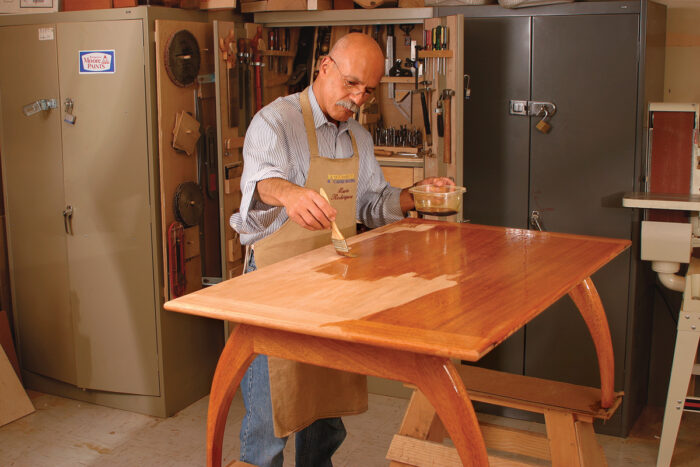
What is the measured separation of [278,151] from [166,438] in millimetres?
1896

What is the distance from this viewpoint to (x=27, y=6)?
13.1 feet

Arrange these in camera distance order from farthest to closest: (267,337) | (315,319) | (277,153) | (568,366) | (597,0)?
(568,366)
(597,0)
(277,153)
(267,337)
(315,319)

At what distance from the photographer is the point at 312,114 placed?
Result: 2611mm

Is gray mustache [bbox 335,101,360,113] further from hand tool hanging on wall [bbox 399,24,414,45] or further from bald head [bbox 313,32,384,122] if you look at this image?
hand tool hanging on wall [bbox 399,24,414,45]

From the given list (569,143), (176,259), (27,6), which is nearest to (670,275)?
(569,143)

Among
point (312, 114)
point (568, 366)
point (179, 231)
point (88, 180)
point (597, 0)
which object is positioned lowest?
point (568, 366)

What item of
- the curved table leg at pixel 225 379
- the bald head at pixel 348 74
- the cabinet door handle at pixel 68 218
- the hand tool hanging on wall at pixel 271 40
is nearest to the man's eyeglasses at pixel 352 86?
the bald head at pixel 348 74

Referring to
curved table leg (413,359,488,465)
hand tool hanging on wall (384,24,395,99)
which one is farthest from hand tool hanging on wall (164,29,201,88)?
curved table leg (413,359,488,465)

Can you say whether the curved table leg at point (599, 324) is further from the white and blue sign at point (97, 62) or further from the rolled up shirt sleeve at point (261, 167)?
the white and blue sign at point (97, 62)

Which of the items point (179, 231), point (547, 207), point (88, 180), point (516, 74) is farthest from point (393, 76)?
point (88, 180)

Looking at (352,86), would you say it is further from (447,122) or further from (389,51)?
(389,51)

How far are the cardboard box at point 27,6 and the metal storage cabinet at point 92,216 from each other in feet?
0.28

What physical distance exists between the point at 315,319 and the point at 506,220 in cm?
237

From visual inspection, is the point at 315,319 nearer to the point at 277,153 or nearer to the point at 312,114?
the point at 277,153
